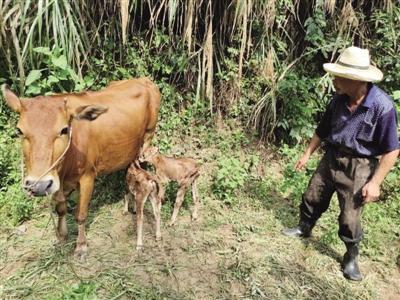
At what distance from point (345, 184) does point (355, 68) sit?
3.23 feet

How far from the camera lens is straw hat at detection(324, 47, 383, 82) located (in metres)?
3.39

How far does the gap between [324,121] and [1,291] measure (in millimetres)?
2954

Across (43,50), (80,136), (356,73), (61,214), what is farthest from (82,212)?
(356,73)

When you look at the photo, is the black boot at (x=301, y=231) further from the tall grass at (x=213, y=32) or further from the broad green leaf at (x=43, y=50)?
the broad green leaf at (x=43, y=50)

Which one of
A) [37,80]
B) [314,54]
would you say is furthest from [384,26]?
[37,80]

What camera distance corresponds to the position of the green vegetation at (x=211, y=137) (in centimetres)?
381

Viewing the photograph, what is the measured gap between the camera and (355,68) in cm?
345

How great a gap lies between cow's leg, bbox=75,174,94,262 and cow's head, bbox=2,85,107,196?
0.62 meters

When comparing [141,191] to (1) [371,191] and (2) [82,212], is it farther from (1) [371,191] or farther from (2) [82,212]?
(1) [371,191]

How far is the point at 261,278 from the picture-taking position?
12.5ft

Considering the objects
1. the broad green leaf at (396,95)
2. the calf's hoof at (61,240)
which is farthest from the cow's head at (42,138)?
the broad green leaf at (396,95)

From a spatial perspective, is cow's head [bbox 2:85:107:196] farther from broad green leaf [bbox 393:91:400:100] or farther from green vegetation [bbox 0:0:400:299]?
broad green leaf [bbox 393:91:400:100]

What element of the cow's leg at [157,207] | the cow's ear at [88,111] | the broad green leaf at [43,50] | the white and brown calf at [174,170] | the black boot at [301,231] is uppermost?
the cow's ear at [88,111]

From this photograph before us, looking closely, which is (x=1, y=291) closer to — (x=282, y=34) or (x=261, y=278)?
(x=261, y=278)
